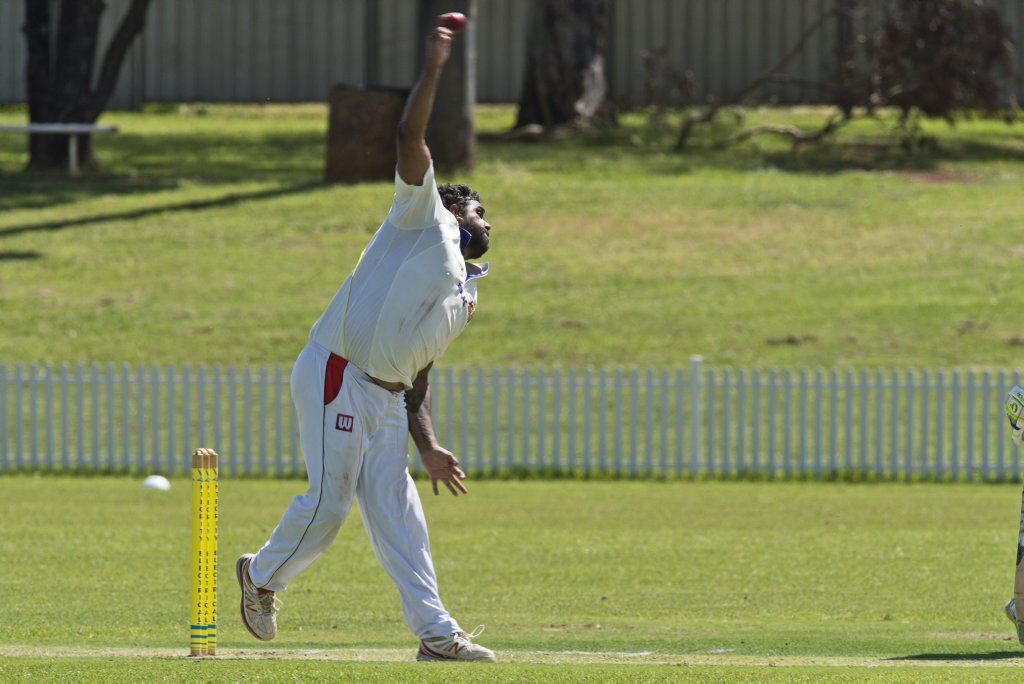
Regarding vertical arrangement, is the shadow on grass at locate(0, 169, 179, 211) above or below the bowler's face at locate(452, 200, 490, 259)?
below

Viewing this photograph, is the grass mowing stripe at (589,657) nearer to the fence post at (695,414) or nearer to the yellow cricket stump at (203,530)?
the yellow cricket stump at (203,530)

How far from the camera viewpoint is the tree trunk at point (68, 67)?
28203 millimetres

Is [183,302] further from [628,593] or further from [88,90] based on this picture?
[628,593]

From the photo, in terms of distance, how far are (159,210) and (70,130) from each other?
2613 mm

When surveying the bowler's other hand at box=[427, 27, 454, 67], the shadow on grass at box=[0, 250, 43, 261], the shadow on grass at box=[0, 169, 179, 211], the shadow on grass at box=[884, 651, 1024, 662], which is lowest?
the shadow on grass at box=[0, 250, 43, 261]

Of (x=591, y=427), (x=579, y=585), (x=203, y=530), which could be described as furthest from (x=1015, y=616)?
(x=591, y=427)

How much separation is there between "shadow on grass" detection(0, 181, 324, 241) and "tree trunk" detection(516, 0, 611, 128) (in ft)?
21.7

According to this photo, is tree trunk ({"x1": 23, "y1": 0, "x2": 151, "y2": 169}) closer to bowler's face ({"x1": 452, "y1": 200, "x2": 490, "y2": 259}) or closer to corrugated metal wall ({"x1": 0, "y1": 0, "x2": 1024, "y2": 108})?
corrugated metal wall ({"x1": 0, "y1": 0, "x2": 1024, "y2": 108})

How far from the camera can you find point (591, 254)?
76.9ft

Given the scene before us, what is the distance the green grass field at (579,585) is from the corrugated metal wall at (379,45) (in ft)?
72.2

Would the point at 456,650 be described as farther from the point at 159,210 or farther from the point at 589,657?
the point at 159,210

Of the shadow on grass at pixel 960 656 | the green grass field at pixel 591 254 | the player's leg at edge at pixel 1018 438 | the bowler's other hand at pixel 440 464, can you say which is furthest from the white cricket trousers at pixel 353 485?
the green grass field at pixel 591 254

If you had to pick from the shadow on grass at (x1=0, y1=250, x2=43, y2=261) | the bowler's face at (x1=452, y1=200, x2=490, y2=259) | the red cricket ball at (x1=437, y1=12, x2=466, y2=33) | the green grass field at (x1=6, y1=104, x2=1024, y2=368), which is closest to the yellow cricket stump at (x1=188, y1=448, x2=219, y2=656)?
the bowler's face at (x1=452, y1=200, x2=490, y2=259)

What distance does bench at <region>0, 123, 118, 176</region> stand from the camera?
27062mm
